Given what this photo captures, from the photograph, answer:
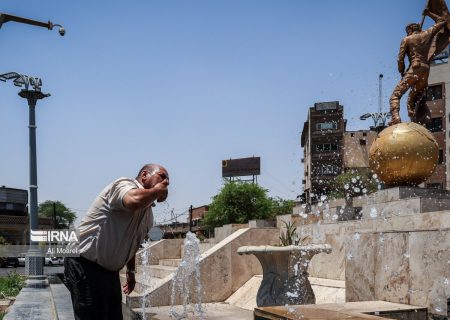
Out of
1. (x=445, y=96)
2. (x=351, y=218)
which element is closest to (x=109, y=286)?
(x=351, y=218)

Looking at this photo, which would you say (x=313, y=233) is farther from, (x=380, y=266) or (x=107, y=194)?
(x=107, y=194)

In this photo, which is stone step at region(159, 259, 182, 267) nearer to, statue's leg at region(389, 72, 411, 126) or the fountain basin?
the fountain basin

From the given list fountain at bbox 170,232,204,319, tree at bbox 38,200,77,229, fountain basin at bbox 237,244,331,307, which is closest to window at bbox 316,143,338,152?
tree at bbox 38,200,77,229

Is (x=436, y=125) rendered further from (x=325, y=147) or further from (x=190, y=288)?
(x=190, y=288)

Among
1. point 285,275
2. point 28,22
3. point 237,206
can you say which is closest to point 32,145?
point 28,22

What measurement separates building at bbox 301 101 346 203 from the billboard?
36.4 feet

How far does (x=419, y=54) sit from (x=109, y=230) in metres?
7.87

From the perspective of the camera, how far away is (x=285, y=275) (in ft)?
25.4

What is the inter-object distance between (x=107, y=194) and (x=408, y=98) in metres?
7.96

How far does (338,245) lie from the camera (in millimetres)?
8812

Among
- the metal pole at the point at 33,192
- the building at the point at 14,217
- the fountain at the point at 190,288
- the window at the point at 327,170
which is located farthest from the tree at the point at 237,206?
the fountain at the point at 190,288

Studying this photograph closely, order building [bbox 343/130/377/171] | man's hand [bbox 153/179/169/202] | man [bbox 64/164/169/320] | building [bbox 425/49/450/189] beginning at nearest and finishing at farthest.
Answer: man's hand [bbox 153/179/169/202]
man [bbox 64/164/169/320]
building [bbox 425/49/450/189]
building [bbox 343/130/377/171]

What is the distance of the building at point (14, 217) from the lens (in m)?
69.9

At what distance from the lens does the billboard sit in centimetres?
8612
